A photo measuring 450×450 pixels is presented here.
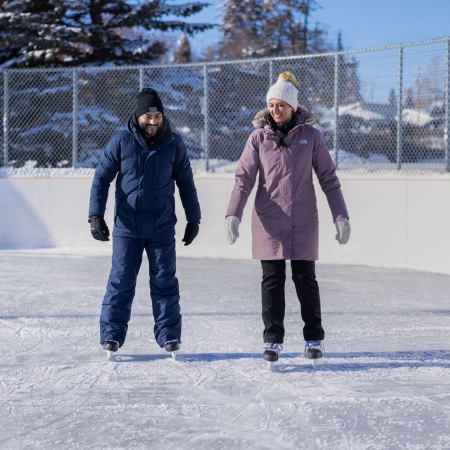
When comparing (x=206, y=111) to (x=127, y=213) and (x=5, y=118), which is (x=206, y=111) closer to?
(x=5, y=118)

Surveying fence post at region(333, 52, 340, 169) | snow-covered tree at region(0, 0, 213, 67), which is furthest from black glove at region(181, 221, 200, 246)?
snow-covered tree at region(0, 0, 213, 67)

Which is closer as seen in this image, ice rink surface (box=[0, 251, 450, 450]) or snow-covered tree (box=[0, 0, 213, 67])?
ice rink surface (box=[0, 251, 450, 450])

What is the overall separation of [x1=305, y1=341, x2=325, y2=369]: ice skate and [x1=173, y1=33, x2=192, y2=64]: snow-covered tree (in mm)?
29005

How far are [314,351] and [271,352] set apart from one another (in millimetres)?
232

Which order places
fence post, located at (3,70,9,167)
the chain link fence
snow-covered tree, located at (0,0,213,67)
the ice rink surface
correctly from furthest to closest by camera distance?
snow-covered tree, located at (0,0,213,67) → fence post, located at (3,70,9,167) → the chain link fence → the ice rink surface

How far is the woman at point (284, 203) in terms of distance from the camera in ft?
13.1

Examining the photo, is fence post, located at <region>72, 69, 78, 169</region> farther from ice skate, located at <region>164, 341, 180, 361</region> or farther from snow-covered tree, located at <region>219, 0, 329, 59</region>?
snow-covered tree, located at <region>219, 0, 329, 59</region>

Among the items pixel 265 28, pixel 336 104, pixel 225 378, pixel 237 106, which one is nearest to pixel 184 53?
pixel 265 28

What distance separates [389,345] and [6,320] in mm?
2611

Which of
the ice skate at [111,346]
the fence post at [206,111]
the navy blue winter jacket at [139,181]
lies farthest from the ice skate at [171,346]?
the fence post at [206,111]

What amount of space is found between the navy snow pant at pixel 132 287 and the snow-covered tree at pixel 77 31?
10518mm

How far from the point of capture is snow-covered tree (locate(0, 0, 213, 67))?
14.0m

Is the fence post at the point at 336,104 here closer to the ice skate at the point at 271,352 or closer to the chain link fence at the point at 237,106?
the chain link fence at the point at 237,106

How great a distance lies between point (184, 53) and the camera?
31969 millimetres
